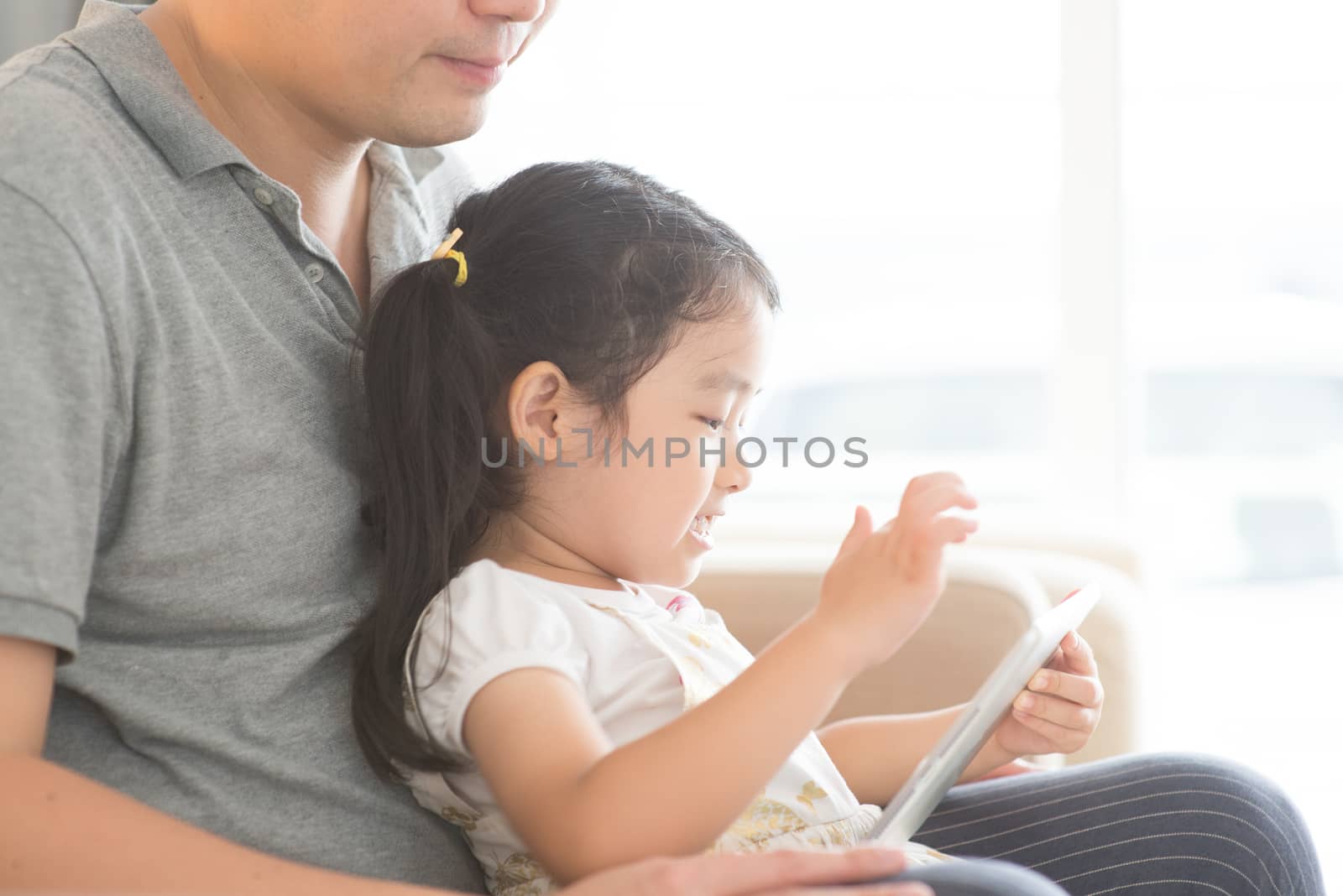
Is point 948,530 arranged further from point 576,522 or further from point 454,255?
point 454,255

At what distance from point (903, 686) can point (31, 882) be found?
954 millimetres

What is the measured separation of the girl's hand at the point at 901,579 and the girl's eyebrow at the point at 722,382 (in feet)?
0.82

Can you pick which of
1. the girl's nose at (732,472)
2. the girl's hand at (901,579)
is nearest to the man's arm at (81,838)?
the girl's hand at (901,579)

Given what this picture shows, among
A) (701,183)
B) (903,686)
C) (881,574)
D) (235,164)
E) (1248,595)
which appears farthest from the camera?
(1248,595)

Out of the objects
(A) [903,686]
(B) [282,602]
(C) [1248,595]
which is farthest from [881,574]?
(C) [1248,595]


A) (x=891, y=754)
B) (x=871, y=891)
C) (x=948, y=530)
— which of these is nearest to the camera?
(x=871, y=891)

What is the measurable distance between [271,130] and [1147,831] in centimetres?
93

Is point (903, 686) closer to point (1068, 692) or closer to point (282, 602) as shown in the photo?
point (1068, 692)

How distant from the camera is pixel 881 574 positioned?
2.78 feet

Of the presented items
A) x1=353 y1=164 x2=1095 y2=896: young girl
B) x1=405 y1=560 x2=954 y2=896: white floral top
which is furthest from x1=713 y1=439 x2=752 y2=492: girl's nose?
x1=405 y1=560 x2=954 y2=896: white floral top

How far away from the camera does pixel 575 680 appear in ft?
2.96

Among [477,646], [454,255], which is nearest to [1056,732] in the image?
[477,646]

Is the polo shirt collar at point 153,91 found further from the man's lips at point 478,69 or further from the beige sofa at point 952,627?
the beige sofa at point 952,627

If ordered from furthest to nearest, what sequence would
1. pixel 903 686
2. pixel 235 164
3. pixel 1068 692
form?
pixel 903 686, pixel 1068 692, pixel 235 164
